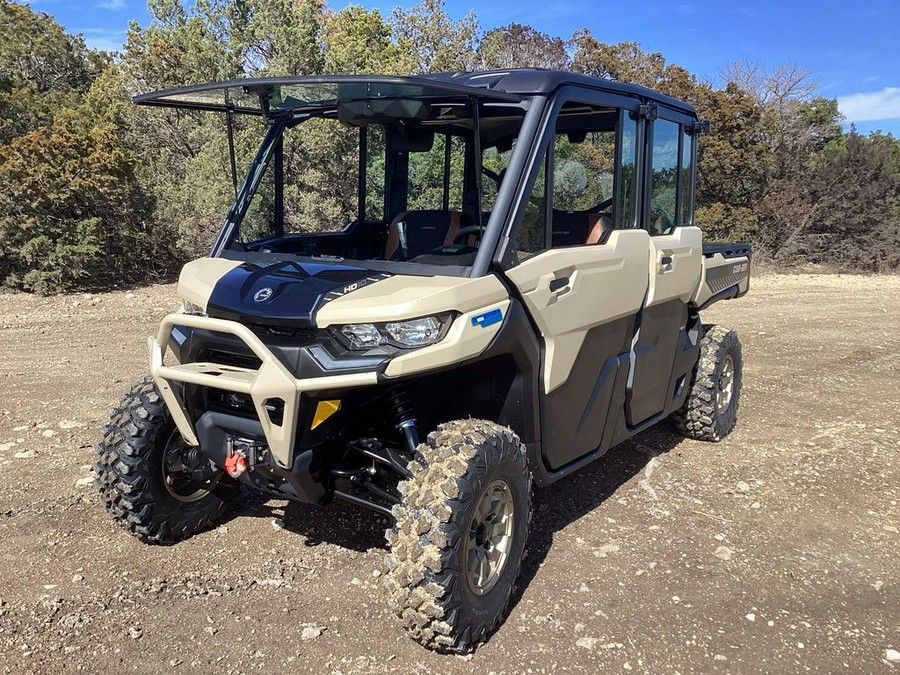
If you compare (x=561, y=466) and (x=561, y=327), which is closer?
(x=561, y=327)

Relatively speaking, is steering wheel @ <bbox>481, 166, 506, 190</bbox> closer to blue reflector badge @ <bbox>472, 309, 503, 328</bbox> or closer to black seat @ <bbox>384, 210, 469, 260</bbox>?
black seat @ <bbox>384, 210, 469, 260</bbox>

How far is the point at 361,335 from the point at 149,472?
157cm

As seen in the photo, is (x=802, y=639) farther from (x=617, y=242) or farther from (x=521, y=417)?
(x=617, y=242)

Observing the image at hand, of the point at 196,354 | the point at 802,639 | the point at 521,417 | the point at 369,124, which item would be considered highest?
the point at 369,124

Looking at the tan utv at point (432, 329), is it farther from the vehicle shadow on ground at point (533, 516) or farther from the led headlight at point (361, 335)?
the vehicle shadow on ground at point (533, 516)

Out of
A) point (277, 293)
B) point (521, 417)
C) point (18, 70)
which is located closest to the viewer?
point (277, 293)

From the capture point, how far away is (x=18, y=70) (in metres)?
17.1

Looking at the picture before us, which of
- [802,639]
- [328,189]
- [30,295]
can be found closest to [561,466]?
[802,639]

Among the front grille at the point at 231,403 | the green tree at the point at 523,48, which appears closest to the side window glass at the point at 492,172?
the front grille at the point at 231,403

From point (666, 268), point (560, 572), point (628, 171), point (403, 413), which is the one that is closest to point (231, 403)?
point (403, 413)

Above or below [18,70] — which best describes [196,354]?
below

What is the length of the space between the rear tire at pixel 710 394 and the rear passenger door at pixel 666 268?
1.32 feet

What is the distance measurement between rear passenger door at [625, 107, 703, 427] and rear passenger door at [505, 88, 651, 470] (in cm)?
16

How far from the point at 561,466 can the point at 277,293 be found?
5.71ft
